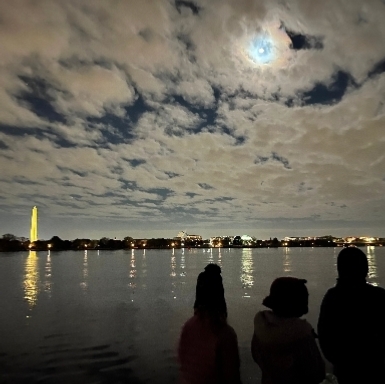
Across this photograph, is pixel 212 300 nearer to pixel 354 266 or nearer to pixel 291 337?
pixel 291 337

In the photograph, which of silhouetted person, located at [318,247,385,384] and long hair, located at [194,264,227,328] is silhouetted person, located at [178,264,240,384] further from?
silhouetted person, located at [318,247,385,384]

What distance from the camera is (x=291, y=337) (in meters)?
4.02

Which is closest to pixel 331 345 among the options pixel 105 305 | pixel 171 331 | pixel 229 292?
pixel 171 331

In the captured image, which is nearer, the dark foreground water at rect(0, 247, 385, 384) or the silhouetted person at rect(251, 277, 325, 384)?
the silhouetted person at rect(251, 277, 325, 384)

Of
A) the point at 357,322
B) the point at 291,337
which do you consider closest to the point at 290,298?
the point at 291,337

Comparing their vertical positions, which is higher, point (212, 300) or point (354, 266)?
point (354, 266)

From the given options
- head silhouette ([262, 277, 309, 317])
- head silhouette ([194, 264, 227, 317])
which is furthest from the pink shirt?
head silhouette ([262, 277, 309, 317])

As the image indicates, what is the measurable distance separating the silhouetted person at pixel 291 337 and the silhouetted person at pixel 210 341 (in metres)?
0.46

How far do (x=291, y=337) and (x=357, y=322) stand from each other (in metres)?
1.26

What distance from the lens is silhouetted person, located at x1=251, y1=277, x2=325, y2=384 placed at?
403 centimetres

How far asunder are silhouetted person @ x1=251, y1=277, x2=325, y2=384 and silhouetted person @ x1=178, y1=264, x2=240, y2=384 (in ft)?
1.50

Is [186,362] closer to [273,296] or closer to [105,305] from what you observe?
[273,296]

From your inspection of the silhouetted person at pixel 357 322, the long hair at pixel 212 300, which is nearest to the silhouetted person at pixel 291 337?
the long hair at pixel 212 300

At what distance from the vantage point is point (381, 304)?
4.66 metres
